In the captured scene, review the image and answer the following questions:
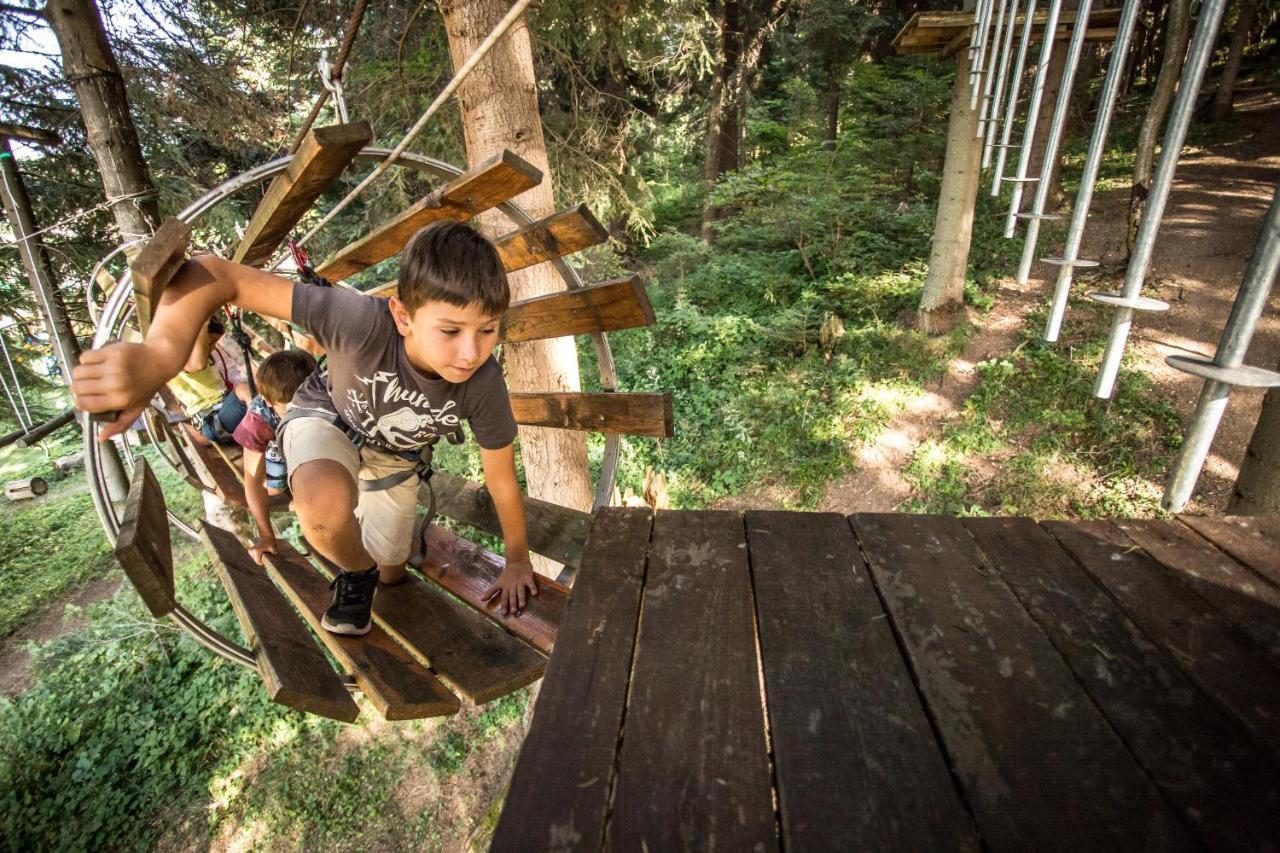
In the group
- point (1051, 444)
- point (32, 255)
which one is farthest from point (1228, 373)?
point (32, 255)

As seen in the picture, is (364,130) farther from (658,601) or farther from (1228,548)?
(1228,548)

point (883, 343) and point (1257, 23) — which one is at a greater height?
point (1257, 23)

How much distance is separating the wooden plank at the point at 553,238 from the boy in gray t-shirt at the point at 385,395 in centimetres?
42

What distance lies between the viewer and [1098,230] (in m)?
8.13

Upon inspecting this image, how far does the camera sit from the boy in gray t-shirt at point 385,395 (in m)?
1.67

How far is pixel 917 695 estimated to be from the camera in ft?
3.38

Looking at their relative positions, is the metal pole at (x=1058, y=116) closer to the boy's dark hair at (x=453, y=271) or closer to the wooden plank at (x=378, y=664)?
the boy's dark hair at (x=453, y=271)

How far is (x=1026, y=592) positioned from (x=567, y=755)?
111 centimetres

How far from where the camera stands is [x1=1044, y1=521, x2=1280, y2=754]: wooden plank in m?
0.97

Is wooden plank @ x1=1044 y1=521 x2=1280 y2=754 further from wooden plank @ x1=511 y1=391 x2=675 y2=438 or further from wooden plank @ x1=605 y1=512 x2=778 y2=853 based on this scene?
wooden plank @ x1=511 y1=391 x2=675 y2=438

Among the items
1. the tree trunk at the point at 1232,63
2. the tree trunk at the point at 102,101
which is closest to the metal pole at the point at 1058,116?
the tree trunk at the point at 102,101

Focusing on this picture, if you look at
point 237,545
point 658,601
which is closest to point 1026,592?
point 658,601

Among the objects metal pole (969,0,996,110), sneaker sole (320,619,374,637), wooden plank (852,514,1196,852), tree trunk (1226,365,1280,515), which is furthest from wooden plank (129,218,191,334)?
tree trunk (1226,365,1280,515)

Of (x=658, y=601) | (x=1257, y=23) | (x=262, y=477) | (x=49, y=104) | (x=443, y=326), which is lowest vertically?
(x=262, y=477)
